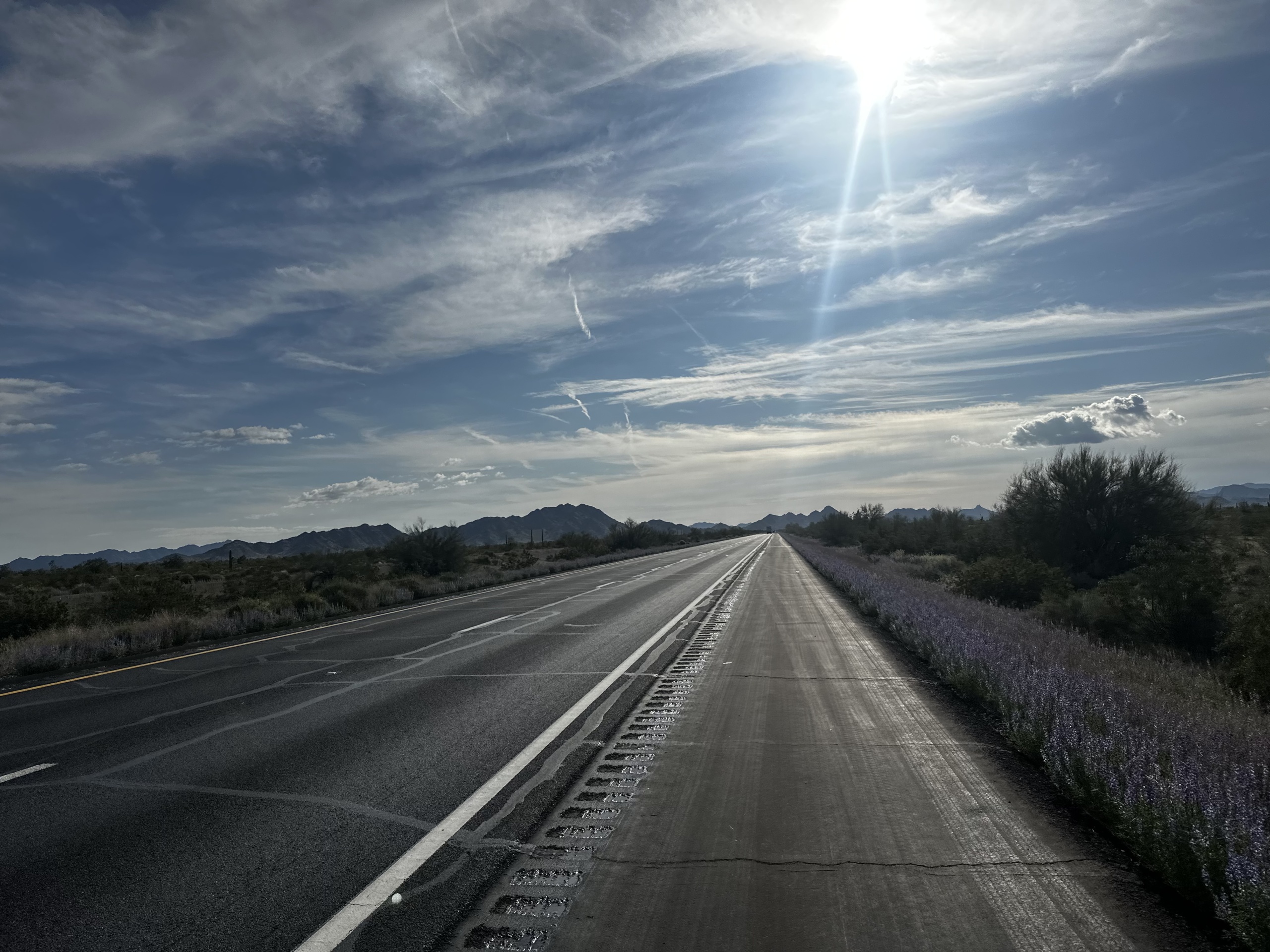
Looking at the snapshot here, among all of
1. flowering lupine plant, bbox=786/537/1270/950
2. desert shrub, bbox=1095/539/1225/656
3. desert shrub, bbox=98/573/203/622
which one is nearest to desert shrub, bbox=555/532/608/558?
desert shrub, bbox=98/573/203/622

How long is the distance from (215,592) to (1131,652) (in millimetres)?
41593

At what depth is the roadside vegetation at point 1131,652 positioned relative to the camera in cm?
452

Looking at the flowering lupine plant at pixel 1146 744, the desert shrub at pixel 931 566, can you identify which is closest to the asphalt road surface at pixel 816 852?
the flowering lupine plant at pixel 1146 744

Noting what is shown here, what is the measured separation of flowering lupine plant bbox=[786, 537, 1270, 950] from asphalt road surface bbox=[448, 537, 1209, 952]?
231mm

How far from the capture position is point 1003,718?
7.73 meters

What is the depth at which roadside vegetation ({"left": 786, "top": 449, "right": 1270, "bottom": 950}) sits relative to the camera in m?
4.52

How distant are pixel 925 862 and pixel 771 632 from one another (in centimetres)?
1104

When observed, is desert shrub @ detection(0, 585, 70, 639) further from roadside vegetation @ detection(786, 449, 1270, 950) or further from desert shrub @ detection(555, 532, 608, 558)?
desert shrub @ detection(555, 532, 608, 558)

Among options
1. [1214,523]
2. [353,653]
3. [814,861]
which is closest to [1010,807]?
[814,861]

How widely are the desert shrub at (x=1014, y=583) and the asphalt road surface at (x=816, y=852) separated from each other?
15.0 m

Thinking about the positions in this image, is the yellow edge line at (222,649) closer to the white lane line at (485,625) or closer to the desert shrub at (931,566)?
the white lane line at (485,625)

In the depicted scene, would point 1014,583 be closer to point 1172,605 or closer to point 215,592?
point 1172,605

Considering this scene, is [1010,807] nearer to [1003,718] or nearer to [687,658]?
[1003,718]

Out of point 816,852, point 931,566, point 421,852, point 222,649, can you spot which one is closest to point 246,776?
point 421,852
